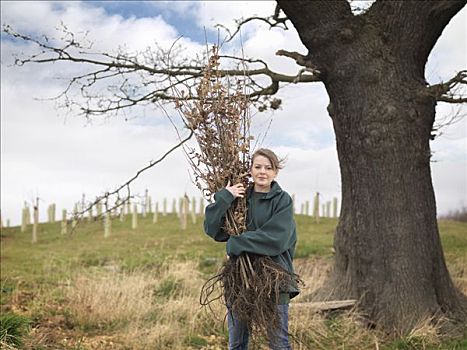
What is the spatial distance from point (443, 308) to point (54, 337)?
15.1 feet

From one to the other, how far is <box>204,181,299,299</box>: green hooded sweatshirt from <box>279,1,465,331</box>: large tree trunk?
10.3ft

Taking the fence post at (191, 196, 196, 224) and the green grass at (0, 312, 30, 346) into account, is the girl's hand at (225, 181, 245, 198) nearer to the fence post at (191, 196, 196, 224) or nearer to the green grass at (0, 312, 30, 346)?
the green grass at (0, 312, 30, 346)

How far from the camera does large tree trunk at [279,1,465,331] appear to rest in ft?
25.0

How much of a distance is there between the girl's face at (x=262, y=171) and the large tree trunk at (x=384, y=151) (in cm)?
334

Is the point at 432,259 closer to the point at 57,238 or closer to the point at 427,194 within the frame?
the point at 427,194

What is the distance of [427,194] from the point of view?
→ 7.94 metres

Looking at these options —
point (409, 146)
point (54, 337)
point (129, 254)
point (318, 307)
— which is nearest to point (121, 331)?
point (54, 337)

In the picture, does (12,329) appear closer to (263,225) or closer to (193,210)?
(263,225)

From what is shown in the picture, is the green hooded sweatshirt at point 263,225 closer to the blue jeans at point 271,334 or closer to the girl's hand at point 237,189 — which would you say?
the girl's hand at point 237,189

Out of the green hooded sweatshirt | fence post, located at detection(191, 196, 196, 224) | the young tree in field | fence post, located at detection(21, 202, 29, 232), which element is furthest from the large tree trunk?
fence post, located at detection(21, 202, 29, 232)

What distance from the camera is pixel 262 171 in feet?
15.5

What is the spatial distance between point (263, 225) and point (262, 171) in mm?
396

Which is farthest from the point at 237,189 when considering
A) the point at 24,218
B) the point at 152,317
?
the point at 24,218

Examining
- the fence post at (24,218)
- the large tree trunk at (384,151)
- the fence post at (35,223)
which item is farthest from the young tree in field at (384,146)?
the fence post at (24,218)
